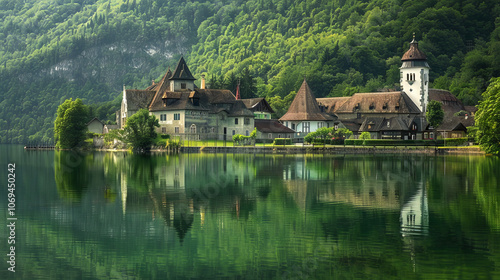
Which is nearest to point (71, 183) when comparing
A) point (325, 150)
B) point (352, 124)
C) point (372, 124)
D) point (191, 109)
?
point (325, 150)

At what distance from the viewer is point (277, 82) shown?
174m

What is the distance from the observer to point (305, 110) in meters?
112

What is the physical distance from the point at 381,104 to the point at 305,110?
15324mm

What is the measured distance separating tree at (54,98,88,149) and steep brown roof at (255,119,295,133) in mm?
30612

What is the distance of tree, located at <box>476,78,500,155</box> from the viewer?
69188 millimetres

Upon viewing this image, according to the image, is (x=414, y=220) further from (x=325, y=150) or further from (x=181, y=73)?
(x=181, y=73)

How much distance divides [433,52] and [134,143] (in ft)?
401

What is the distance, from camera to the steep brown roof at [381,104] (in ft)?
371

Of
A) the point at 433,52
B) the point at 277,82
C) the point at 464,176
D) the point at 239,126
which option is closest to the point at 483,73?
the point at 433,52

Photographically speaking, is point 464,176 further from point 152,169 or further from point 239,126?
point 239,126

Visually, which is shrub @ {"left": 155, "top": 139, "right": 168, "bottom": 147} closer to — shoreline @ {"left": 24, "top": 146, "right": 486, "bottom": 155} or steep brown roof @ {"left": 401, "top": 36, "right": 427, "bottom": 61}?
shoreline @ {"left": 24, "top": 146, "right": 486, "bottom": 155}

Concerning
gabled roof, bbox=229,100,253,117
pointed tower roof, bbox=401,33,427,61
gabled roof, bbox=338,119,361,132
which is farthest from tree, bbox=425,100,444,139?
gabled roof, bbox=229,100,253,117

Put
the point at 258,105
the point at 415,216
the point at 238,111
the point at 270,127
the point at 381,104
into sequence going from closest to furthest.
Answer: the point at 415,216 < the point at 238,111 < the point at 270,127 < the point at 381,104 < the point at 258,105

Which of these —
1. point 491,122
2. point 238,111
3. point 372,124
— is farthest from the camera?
point 372,124
